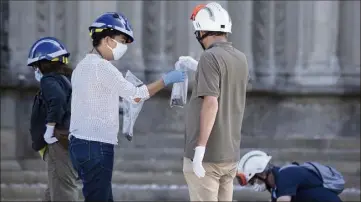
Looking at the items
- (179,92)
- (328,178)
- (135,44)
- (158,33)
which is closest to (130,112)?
(179,92)

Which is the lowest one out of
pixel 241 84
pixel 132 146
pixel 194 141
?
pixel 132 146

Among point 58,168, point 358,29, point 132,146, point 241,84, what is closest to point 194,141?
point 241,84

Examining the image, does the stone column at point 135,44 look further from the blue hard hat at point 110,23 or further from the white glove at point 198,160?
the white glove at point 198,160

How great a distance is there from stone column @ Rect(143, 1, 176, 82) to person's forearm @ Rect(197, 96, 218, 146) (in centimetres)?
366

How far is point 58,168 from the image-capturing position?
6.46 meters

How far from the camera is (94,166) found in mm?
5281

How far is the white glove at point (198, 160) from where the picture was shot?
17.1 ft

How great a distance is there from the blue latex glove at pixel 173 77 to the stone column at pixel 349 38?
3.78 m

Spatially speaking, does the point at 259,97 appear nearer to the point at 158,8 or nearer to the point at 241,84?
the point at 158,8

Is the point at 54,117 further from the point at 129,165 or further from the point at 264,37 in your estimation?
the point at 264,37

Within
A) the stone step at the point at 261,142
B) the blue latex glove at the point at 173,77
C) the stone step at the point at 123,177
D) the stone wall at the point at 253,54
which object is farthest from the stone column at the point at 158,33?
the blue latex glove at the point at 173,77

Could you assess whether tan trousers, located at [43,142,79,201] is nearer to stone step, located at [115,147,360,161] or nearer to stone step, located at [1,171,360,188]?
stone step, located at [1,171,360,188]

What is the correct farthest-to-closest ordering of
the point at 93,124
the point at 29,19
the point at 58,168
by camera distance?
the point at 29,19 < the point at 58,168 < the point at 93,124

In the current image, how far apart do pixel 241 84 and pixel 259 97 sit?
11.9ft
